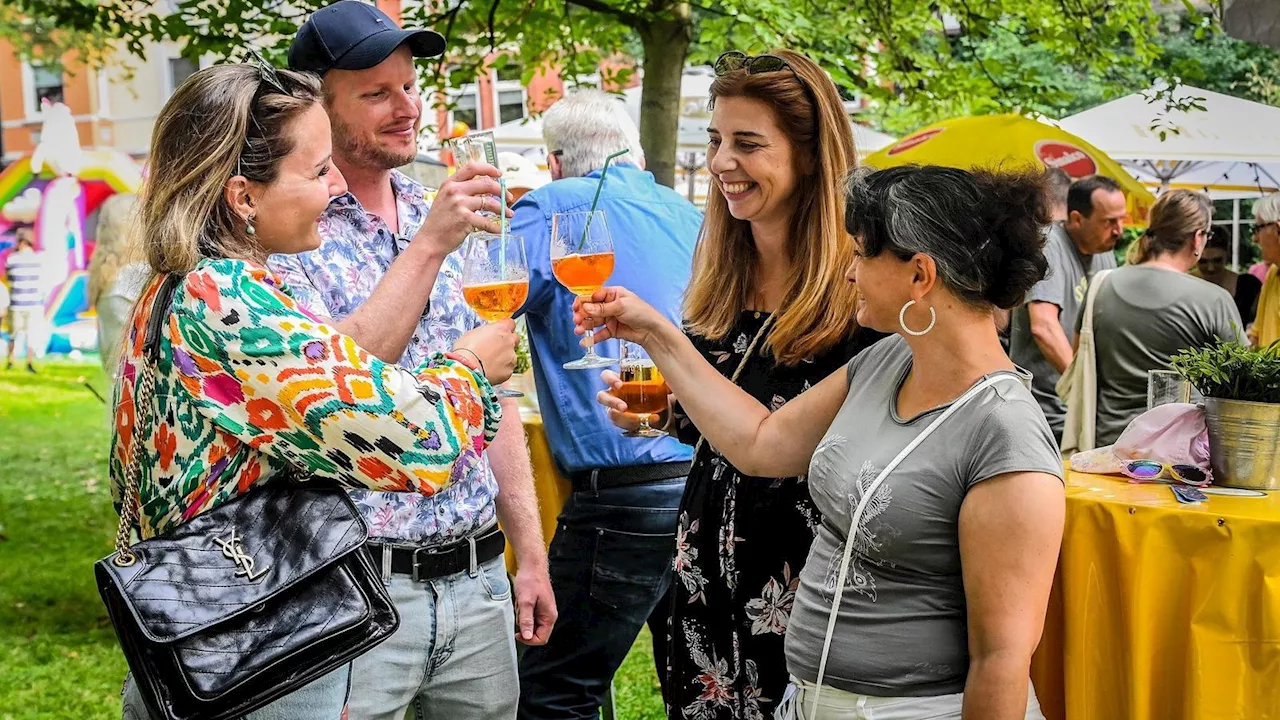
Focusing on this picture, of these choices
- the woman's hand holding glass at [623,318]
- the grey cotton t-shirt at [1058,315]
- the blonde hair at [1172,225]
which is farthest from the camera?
the grey cotton t-shirt at [1058,315]

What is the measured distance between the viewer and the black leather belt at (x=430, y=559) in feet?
7.20

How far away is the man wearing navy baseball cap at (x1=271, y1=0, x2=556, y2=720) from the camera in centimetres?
207

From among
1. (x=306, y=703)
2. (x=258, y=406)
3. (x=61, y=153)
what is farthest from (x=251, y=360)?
(x=61, y=153)

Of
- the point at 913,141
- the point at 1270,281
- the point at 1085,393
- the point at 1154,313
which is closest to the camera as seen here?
the point at 1154,313

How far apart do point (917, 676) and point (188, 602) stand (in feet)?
3.72

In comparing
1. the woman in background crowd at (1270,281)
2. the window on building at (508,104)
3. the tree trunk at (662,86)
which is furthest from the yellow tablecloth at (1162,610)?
the window on building at (508,104)

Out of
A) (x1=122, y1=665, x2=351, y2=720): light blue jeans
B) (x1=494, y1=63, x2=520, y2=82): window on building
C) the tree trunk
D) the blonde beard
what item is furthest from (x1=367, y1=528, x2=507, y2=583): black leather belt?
(x1=494, y1=63, x2=520, y2=82): window on building

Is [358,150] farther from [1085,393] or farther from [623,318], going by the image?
[1085,393]

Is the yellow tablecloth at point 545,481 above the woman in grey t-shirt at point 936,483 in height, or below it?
below

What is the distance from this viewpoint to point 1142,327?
493 cm

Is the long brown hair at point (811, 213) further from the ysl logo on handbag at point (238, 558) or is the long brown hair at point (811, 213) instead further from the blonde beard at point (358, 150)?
the ysl logo on handbag at point (238, 558)

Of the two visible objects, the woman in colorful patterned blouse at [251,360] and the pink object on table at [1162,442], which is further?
the pink object on table at [1162,442]

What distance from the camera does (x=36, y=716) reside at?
5164 millimetres

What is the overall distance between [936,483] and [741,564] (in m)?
0.61
